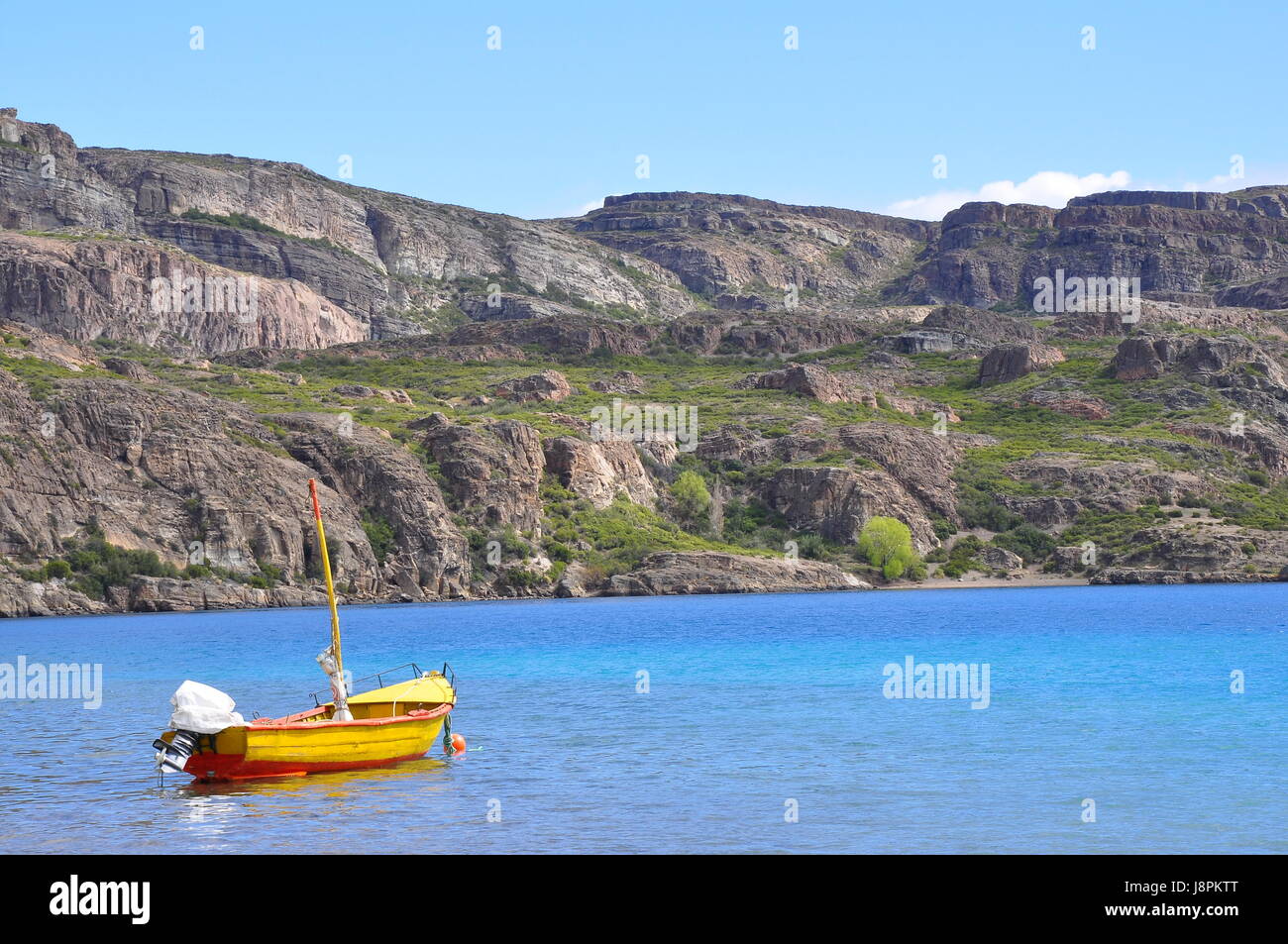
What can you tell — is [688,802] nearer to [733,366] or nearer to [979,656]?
[979,656]

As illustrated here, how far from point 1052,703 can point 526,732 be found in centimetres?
1515

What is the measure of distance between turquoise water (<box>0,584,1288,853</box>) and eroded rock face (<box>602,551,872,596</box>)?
4839 centimetres

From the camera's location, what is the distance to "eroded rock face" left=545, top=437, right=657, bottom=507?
12781cm

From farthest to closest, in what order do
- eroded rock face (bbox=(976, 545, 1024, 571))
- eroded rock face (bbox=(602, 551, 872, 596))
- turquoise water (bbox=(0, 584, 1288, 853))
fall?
eroded rock face (bbox=(976, 545, 1024, 571)) < eroded rock face (bbox=(602, 551, 872, 596)) < turquoise water (bbox=(0, 584, 1288, 853))

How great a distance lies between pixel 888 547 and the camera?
410 feet

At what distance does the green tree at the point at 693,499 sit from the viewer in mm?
132375

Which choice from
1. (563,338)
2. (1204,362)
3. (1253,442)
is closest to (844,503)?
(1253,442)

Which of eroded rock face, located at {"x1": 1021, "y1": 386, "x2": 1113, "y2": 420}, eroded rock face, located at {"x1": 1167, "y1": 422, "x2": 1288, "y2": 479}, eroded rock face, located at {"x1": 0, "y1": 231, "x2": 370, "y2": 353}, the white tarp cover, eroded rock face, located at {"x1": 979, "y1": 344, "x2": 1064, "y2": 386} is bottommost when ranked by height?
the white tarp cover

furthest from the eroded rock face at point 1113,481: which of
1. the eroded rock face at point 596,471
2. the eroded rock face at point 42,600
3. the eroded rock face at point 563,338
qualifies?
the eroded rock face at point 42,600

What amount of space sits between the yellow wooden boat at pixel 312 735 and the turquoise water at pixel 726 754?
0.45 m

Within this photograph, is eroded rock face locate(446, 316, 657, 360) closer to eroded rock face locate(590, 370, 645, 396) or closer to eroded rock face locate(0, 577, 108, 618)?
eroded rock face locate(590, 370, 645, 396)

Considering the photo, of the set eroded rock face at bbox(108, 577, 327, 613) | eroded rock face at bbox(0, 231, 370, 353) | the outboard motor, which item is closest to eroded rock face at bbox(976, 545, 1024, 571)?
eroded rock face at bbox(108, 577, 327, 613)
